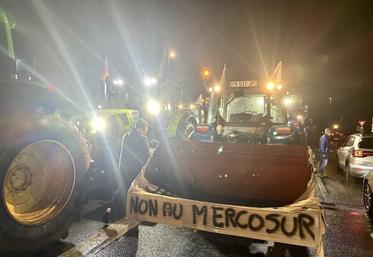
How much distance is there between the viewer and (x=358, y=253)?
4.50 m

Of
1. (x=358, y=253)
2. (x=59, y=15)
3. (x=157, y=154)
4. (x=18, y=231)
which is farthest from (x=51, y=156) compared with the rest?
Answer: (x=59, y=15)

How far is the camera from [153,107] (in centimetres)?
1184

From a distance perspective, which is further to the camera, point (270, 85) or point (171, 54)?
point (171, 54)

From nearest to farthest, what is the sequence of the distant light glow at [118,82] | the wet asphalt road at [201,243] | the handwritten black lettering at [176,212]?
the handwritten black lettering at [176,212] → the wet asphalt road at [201,243] → the distant light glow at [118,82]

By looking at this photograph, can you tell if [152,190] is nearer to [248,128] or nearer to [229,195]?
[229,195]

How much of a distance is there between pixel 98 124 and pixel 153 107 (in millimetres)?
2144

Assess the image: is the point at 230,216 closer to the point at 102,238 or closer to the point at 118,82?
the point at 102,238

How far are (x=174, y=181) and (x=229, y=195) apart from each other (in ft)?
3.10

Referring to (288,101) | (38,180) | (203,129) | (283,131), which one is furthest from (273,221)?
(288,101)

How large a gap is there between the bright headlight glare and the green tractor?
7524 mm

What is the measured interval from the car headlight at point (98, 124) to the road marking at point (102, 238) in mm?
6719

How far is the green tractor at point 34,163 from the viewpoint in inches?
131

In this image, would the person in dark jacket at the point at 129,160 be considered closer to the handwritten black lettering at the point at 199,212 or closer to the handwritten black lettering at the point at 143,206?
the handwritten black lettering at the point at 143,206

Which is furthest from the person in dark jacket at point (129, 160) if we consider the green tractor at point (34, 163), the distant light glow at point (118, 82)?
the distant light glow at point (118, 82)
